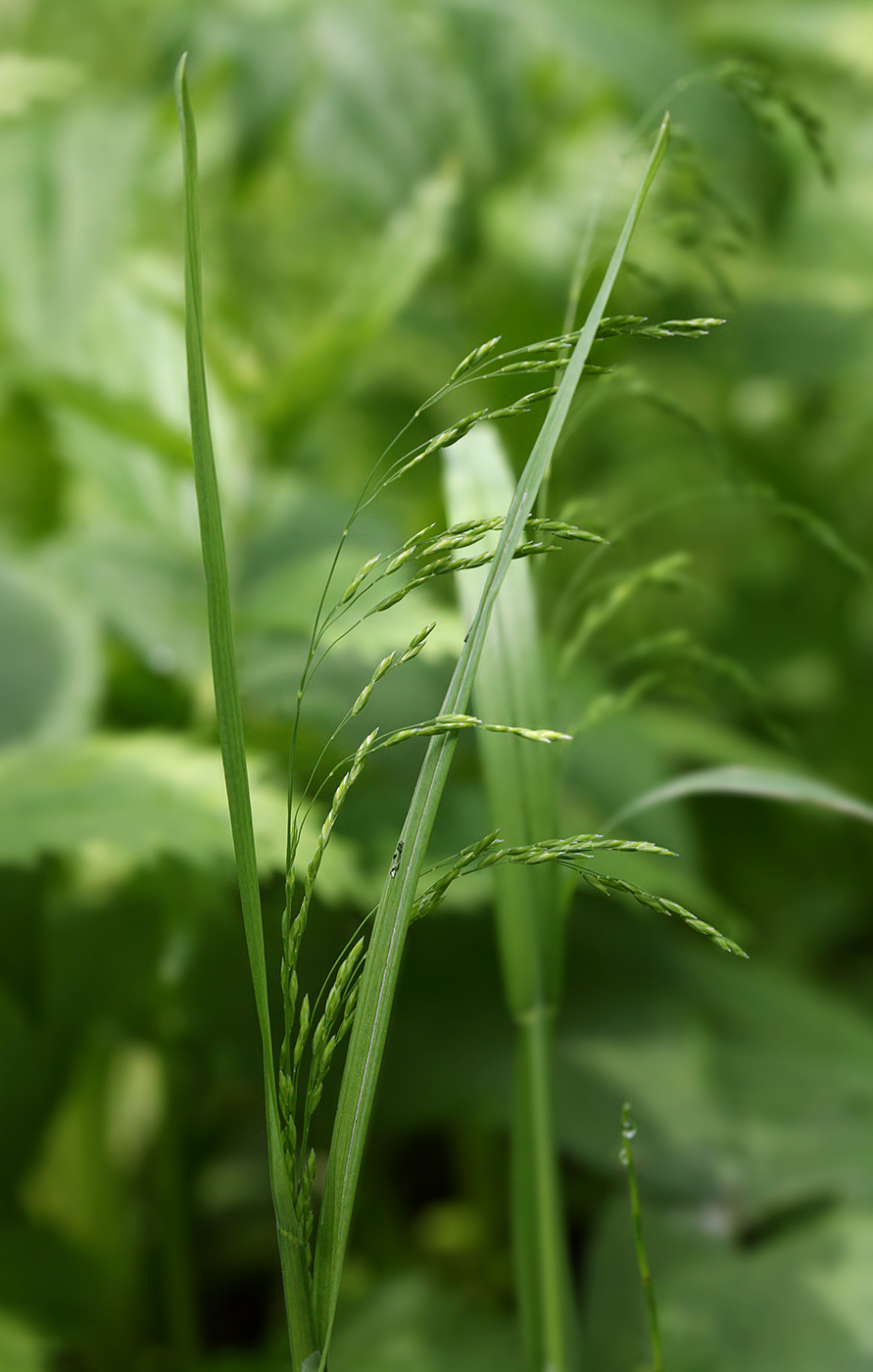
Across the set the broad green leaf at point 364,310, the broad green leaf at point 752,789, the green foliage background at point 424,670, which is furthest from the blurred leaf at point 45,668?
the broad green leaf at point 752,789

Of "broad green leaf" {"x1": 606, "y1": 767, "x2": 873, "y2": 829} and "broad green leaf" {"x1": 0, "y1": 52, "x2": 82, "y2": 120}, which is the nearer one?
"broad green leaf" {"x1": 606, "y1": 767, "x2": 873, "y2": 829}

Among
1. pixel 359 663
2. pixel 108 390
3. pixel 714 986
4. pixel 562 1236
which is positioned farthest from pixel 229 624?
pixel 714 986

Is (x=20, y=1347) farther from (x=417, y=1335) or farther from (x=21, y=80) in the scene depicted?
(x=21, y=80)

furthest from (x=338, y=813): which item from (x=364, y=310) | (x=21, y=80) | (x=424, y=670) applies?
(x=21, y=80)

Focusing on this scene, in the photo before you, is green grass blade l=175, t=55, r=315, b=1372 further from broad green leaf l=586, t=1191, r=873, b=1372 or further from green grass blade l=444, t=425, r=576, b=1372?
broad green leaf l=586, t=1191, r=873, b=1372

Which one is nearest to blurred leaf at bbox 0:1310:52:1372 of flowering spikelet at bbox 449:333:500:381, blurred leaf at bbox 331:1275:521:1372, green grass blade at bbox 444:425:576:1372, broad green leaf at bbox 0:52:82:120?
blurred leaf at bbox 331:1275:521:1372

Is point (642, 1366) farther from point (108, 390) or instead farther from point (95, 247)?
point (95, 247)

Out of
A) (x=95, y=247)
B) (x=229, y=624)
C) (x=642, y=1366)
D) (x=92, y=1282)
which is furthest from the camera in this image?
(x=95, y=247)
